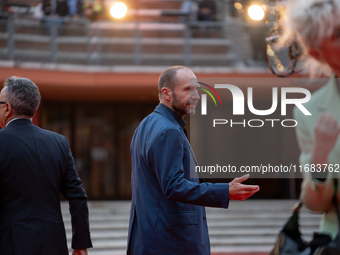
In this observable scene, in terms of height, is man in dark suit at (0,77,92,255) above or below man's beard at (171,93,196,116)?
below

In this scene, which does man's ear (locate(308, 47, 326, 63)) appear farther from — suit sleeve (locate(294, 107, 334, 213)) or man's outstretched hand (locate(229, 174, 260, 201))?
man's outstretched hand (locate(229, 174, 260, 201))

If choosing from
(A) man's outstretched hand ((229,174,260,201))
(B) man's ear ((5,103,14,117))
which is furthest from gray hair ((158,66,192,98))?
(B) man's ear ((5,103,14,117))

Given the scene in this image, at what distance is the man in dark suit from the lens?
9.00 ft

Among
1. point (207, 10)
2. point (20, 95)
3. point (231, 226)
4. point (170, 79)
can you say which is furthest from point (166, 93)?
point (207, 10)

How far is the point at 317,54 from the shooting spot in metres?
1.65

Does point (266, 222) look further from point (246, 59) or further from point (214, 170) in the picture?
point (214, 170)

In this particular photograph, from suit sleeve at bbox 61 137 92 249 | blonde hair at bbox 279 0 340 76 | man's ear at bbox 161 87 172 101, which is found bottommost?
suit sleeve at bbox 61 137 92 249

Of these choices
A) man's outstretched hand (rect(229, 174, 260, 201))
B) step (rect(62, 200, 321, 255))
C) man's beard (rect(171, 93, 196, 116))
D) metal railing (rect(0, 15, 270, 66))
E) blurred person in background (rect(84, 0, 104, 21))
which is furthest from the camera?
blurred person in background (rect(84, 0, 104, 21))

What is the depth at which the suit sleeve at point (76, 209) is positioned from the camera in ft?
10.1

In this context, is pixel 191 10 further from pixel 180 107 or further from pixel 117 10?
pixel 180 107

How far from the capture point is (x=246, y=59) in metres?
11.4

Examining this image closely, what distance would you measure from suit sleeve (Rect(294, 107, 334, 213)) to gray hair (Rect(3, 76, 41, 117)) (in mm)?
1918

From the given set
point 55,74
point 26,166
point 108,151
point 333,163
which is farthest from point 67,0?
point 333,163

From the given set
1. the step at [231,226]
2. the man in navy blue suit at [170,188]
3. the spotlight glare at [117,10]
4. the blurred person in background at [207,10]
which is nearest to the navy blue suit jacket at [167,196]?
the man in navy blue suit at [170,188]
